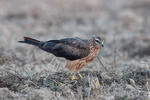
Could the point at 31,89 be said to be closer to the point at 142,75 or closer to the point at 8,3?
the point at 142,75

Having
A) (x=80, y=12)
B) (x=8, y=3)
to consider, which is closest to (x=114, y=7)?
(x=80, y=12)

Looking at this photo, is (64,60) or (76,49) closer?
(76,49)

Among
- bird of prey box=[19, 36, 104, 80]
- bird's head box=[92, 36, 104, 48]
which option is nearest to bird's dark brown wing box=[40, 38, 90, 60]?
bird of prey box=[19, 36, 104, 80]

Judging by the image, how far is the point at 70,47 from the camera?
6.72 meters

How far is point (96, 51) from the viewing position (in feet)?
21.9

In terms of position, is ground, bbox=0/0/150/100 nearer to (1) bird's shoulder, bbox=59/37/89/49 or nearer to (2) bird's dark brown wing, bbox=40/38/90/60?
(2) bird's dark brown wing, bbox=40/38/90/60

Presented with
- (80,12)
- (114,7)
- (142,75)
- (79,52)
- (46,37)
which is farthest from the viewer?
(114,7)

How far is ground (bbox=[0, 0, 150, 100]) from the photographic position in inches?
234

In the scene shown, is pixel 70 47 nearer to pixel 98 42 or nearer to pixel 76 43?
pixel 76 43

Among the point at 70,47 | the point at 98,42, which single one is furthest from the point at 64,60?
the point at 98,42

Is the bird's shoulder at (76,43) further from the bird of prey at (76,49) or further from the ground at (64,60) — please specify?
the ground at (64,60)

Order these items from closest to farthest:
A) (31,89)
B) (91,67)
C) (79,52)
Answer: (31,89), (79,52), (91,67)

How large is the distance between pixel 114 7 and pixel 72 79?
12.3 meters

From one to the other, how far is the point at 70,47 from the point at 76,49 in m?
0.14
